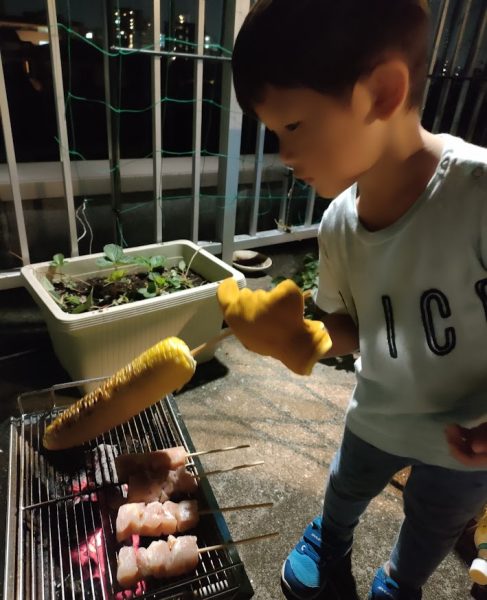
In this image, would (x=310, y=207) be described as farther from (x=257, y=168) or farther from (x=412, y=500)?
(x=412, y=500)

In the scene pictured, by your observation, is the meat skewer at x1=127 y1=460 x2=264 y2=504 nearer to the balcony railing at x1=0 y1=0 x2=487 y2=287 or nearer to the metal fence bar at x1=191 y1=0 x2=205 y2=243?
the balcony railing at x1=0 y1=0 x2=487 y2=287

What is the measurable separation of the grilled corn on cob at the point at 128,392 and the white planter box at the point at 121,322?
81 centimetres

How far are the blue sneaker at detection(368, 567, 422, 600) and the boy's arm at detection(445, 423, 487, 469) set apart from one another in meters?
0.84

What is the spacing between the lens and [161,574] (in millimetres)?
1267

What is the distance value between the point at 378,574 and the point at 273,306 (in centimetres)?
134

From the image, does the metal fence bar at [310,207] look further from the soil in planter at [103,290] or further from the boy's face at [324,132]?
the boy's face at [324,132]

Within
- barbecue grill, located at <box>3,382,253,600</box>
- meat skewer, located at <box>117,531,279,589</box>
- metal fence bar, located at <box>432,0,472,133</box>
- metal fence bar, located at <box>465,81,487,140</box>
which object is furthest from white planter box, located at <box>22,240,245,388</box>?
metal fence bar, located at <box>465,81,487,140</box>

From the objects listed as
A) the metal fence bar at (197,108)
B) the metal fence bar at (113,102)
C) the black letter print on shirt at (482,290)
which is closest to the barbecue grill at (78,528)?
the black letter print on shirt at (482,290)

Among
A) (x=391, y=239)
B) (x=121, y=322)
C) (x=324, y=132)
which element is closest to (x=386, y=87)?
(x=324, y=132)

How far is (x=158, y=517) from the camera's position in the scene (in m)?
1.37

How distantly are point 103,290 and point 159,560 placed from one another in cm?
163

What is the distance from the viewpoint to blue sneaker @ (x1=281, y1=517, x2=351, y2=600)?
165 centimetres

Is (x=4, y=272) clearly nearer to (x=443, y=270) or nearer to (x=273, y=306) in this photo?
(x=273, y=306)

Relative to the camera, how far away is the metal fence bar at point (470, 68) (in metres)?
3.78
